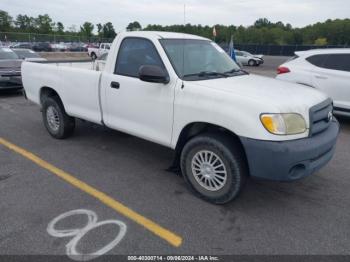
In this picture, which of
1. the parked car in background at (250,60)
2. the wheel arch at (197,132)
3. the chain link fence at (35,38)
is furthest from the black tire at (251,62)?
the wheel arch at (197,132)

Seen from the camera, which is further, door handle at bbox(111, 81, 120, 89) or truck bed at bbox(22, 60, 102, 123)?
truck bed at bbox(22, 60, 102, 123)

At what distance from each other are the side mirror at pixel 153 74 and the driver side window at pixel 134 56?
0.30 m

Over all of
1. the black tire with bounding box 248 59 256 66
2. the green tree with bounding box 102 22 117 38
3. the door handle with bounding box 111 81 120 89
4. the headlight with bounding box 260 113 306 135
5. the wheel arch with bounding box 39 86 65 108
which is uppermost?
the green tree with bounding box 102 22 117 38

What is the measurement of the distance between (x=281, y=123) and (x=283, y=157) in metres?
0.33

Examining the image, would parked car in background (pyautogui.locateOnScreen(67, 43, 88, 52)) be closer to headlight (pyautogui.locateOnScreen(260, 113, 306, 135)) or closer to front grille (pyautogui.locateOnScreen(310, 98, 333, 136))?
front grille (pyautogui.locateOnScreen(310, 98, 333, 136))

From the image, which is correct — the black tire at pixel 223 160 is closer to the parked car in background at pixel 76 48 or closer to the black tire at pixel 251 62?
the black tire at pixel 251 62

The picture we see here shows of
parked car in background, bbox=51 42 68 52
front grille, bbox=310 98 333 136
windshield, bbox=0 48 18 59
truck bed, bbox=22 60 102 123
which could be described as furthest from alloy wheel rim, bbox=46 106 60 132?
parked car in background, bbox=51 42 68 52

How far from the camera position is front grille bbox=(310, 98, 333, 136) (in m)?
3.48

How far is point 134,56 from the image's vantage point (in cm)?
449

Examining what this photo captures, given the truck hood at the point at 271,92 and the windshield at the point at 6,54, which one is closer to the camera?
the truck hood at the point at 271,92

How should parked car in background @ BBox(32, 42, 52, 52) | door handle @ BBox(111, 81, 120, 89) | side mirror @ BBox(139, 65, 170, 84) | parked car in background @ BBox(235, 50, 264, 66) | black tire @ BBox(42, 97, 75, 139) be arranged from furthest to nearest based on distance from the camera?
parked car in background @ BBox(32, 42, 52, 52) < parked car in background @ BBox(235, 50, 264, 66) < black tire @ BBox(42, 97, 75, 139) < door handle @ BBox(111, 81, 120, 89) < side mirror @ BBox(139, 65, 170, 84)

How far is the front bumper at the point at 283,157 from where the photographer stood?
10.4 feet

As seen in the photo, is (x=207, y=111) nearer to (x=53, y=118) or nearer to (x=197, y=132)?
(x=197, y=132)

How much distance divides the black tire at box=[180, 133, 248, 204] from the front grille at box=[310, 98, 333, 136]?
81 centimetres
